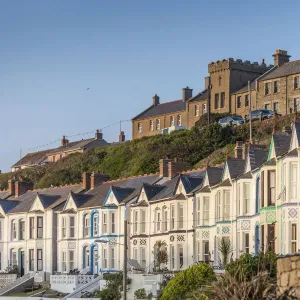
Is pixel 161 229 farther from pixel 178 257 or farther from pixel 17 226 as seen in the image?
pixel 17 226

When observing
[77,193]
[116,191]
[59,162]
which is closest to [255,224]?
[116,191]

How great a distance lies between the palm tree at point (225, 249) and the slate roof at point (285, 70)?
5538cm

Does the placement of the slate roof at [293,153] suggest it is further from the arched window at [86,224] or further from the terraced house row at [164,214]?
the arched window at [86,224]

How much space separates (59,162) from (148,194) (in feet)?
216

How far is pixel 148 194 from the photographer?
73188 mm

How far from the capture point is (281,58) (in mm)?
123438

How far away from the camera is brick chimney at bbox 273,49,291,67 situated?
123m

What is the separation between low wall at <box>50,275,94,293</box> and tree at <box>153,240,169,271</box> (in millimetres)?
5878

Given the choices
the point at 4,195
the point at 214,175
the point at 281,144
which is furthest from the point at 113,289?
the point at 4,195

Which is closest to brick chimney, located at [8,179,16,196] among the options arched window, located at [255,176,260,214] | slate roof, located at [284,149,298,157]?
arched window, located at [255,176,260,214]

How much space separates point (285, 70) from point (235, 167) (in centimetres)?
5722

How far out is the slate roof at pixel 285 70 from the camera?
115 m

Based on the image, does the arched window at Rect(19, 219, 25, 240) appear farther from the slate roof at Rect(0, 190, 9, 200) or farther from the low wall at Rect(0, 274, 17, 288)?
the slate roof at Rect(0, 190, 9, 200)

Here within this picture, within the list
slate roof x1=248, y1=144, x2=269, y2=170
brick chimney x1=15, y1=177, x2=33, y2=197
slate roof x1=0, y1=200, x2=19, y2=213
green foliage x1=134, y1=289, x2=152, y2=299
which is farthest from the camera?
brick chimney x1=15, y1=177, x2=33, y2=197
